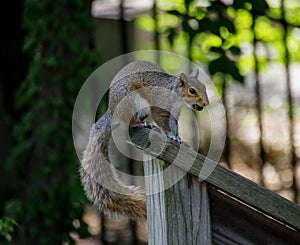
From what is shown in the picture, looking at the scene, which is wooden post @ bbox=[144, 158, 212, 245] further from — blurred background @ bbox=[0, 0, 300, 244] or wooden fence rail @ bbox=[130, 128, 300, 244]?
blurred background @ bbox=[0, 0, 300, 244]

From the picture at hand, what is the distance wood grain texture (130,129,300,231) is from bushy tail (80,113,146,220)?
23cm

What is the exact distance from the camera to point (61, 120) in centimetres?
335

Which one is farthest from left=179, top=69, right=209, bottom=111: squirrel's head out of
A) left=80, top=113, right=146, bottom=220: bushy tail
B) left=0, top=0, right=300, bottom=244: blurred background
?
left=0, top=0, right=300, bottom=244: blurred background

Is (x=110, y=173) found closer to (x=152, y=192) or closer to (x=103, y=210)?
(x=103, y=210)

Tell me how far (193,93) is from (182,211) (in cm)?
45

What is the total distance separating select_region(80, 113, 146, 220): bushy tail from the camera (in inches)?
59.9

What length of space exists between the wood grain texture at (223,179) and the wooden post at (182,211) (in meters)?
0.03

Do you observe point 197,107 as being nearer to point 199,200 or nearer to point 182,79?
point 182,79

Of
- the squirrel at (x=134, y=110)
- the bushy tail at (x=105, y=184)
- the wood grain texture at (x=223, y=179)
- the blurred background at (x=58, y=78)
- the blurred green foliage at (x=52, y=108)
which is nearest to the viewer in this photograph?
the wood grain texture at (x=223, y=179)

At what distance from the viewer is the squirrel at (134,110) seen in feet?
5.41

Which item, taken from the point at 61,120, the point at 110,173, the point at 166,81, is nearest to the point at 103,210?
the point at 110,173

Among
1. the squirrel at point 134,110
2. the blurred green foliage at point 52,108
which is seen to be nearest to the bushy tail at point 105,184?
the squirrel at point 134,110

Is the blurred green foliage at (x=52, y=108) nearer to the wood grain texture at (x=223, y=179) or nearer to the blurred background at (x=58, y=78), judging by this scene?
the blurred background at (x=58, y=78)

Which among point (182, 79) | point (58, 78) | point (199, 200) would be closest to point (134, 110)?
point (182, 79)
